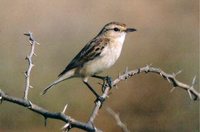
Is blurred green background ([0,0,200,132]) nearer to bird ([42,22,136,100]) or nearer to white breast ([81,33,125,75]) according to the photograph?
bird ([42,22,136,100])

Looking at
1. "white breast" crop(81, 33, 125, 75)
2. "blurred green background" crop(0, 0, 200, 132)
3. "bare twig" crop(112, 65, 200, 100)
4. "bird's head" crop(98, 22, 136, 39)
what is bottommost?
"blurred green background" crop(0, 0, 200, 132)

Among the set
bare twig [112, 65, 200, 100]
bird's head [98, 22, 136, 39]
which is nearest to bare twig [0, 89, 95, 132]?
bare twig [112, 65, 200, 100]

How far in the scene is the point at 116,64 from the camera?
Answer: 56.8ft

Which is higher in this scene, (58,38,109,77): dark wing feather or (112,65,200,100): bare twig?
(112,65,200,100): bare twig

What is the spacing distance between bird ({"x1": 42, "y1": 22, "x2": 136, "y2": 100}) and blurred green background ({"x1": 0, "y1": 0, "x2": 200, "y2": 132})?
11.0 ft

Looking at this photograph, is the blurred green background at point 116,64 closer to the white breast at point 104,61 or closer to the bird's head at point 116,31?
the bird's head at point 116,31

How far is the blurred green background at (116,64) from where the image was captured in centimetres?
1468

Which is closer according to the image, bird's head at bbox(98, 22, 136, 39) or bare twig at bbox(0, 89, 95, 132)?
bare twig at bbox(0, 89, 95, 132)

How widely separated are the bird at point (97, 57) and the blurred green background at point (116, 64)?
3.36 metres

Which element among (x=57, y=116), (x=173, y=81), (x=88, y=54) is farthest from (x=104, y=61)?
(x=57, y=116)

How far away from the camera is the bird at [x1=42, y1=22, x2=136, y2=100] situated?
8227 millimetres

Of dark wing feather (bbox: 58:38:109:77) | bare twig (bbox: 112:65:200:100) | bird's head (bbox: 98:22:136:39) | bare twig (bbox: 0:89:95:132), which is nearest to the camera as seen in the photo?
bare twig (bbox: 0:89:95:132)

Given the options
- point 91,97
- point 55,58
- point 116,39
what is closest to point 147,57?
point 55,58

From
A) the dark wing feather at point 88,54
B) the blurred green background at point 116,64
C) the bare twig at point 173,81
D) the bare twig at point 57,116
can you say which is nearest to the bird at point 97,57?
the dark wing feather at point 88,54
